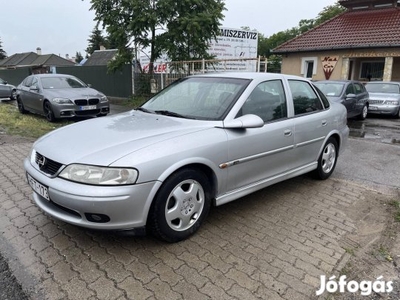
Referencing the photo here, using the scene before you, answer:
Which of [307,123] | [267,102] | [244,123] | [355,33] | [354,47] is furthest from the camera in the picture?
[355,33]

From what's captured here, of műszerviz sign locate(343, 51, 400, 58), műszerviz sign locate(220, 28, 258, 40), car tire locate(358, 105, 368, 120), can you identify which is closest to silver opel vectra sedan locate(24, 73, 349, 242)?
car tire locate(358, 105, 368, 120)

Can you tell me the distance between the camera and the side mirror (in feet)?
11.0

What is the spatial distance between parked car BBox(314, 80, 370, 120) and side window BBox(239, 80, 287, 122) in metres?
7.52

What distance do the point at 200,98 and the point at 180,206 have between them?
1.41m

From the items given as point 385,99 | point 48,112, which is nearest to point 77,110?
point 48,112

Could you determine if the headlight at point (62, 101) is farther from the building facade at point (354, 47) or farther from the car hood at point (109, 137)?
the building facade at point (354, 47)

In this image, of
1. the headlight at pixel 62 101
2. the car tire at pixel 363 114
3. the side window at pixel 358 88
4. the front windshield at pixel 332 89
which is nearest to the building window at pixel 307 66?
the side window at pixel 358 88

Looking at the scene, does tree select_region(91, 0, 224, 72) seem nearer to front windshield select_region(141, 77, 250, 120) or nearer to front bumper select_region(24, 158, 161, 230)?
front windshield select_region(141, 77, 250, 120)

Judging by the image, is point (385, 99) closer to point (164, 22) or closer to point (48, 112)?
point (164, 22)

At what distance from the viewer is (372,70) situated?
2011cm

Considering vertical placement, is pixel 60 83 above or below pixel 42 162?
above

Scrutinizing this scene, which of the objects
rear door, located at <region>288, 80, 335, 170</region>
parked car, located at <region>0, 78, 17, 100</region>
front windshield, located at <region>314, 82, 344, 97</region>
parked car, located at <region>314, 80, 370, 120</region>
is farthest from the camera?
parked car, located at <region>0, 78, 17, 100</region>

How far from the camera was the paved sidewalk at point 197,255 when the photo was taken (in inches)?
102

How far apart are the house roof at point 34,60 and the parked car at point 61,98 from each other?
165 feet
